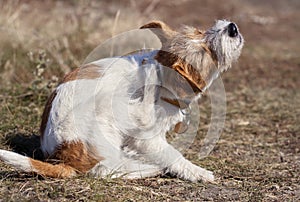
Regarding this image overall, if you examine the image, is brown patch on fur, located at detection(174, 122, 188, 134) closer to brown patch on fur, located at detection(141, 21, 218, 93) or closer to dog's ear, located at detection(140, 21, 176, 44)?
brown patch on fur, located at detection(141, 21, 218, 93)

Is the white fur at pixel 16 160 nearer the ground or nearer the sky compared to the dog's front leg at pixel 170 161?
nearer the sky

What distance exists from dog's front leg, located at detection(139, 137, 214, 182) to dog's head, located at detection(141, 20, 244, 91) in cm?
53

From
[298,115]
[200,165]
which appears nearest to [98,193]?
[200,165]

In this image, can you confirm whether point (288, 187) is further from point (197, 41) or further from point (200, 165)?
point (197, 41)

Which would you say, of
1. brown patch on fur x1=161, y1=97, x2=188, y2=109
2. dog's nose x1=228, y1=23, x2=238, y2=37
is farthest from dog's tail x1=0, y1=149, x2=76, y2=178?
dog's nose x1=228, y1=23, x2=238, y2=37

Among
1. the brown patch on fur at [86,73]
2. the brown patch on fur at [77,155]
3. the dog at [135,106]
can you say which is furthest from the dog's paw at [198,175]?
the brown patch on fur at [86,73]

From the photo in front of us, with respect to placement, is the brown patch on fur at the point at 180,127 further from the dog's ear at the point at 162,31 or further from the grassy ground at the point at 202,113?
the dog's ear at the point at 162,31

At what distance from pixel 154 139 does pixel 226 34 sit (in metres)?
0.97

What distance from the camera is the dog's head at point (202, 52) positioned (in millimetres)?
4129

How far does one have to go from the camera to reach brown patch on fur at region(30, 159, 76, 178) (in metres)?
3.78

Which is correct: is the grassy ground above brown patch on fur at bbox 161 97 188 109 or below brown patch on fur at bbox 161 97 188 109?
below

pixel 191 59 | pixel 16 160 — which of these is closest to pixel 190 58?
pixel 191 59

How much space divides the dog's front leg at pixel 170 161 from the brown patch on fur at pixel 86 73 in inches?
26.1

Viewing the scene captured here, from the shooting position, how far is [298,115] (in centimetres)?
651
